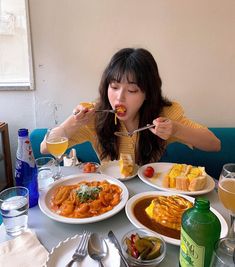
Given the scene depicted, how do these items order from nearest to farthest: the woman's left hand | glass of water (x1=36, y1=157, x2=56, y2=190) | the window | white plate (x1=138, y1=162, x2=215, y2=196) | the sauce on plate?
the sauce on plate → white plate (x1=138, y1=162, x2=215, y2=196) → glass of water (x1=36, y1=157, x2=56, y2=190) → the woman's left hand → the window

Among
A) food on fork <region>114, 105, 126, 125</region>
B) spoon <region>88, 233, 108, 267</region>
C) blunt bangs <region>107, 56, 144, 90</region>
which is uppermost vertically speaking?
blunt bangs <region>107, 56, 144, 90</region>

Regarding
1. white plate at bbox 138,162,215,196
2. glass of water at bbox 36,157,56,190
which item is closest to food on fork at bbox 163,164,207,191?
white plate at bbox 138,162,215,196

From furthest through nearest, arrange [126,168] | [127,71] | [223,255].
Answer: [127,71]
[126,168]
[223,255]

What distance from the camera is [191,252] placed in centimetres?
61

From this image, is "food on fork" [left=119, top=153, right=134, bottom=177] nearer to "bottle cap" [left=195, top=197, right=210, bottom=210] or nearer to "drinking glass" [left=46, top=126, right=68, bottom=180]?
"drinking glass" [left=46, top=126, right=68, bottom=180]

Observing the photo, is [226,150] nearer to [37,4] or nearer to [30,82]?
[30,82]

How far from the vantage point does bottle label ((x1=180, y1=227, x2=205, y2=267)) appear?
0.60 meters

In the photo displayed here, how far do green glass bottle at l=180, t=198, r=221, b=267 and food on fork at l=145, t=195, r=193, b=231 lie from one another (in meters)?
0.22

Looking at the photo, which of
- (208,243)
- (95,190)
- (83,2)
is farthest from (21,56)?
(208,243)

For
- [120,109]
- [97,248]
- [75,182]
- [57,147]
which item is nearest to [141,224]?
[97,248]

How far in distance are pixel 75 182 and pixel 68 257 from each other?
17.4 inches

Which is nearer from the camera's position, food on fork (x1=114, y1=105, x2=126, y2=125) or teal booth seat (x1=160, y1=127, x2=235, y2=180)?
food on fork (x1=114, y1=105, x2=126, y2=125)

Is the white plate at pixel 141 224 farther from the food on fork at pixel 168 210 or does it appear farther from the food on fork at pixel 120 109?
the food on fork at pixel 120 109

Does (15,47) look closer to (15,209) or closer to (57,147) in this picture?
(57,147)
